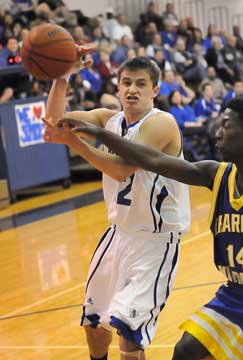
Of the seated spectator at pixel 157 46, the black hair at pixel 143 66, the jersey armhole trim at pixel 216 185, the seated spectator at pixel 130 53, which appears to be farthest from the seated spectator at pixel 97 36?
the jersey armhole trim at pixel 216 185

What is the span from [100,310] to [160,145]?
1.01 m

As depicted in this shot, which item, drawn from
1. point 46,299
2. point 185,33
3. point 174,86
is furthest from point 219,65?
point 46,299

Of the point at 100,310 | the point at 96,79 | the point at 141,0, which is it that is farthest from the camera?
the point at 141,0

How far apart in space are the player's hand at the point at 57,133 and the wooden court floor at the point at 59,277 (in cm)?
207

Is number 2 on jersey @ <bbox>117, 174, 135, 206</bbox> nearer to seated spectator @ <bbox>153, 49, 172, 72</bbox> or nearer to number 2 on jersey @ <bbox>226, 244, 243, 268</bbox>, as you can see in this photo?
number 2 on jersey @ <bbox>226, 244, 243, 268</bbox>

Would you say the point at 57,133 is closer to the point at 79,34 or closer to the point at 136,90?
the point at 136,90

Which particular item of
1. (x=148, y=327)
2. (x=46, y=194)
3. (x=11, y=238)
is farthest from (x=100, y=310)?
(x=46, y=194)

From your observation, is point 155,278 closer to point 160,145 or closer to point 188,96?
point 160,145

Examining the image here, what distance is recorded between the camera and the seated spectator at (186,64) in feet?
62.3

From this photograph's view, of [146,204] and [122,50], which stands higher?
[146,204]

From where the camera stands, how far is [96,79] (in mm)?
16031

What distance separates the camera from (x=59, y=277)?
837cm

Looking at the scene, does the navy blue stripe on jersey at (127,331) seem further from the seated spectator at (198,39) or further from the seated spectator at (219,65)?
the seated spectator at (198,39)

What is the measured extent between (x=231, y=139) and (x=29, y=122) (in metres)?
9.84
